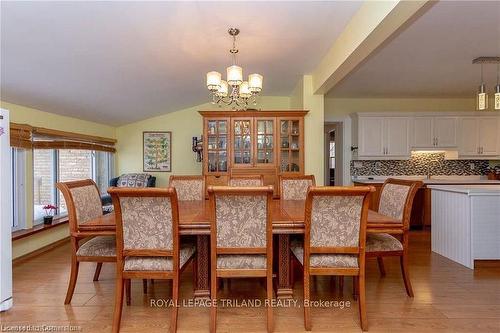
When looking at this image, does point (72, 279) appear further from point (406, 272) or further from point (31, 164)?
point (406, 272)

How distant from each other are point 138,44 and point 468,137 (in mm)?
5519

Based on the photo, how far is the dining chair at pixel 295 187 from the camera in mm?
3379

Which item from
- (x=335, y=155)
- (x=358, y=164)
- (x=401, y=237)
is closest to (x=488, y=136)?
(x=358, y=164)

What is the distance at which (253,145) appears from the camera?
4.44 m

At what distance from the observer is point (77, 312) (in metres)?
2.26

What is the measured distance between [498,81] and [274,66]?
10.6ft

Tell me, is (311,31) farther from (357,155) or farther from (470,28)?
(357,155)

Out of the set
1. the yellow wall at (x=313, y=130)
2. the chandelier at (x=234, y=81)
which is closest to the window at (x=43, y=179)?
the chandelier at (x=234, y=81)

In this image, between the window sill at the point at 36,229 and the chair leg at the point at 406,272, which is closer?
the chair leg at the point at 406,272

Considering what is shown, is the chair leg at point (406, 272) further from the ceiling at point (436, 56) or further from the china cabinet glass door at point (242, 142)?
the china cabinet glass door at point (242, 142)

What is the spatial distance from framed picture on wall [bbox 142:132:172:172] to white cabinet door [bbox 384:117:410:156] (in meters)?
3.97

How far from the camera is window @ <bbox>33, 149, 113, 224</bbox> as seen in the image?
4.01 m

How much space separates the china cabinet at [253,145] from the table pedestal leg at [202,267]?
206 centimetres

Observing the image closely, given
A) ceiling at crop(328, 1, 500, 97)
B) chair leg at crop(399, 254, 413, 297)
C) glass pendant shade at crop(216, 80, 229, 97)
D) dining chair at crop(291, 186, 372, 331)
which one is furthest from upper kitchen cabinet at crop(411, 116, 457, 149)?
dining chair at crop(291, 186, 372, 331)
